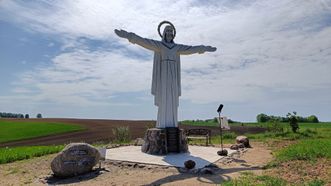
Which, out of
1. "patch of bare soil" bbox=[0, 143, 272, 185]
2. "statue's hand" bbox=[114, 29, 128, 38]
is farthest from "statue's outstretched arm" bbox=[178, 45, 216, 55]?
"patch of bare soil" bbox=[0, 143, 272, 185]

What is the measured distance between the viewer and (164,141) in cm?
1273

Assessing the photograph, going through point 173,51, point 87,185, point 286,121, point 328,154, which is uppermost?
point 173,51

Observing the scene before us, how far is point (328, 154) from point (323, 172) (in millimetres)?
Answer: 2961

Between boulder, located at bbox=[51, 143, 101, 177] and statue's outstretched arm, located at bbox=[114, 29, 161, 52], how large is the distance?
4282mm

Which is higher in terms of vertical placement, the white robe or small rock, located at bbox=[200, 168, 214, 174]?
the white robe

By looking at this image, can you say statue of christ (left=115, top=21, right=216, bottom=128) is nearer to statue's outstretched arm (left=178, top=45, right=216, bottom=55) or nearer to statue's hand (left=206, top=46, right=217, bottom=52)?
statue's outstretched arm (left=178, top=45, right=216, bottom=55)

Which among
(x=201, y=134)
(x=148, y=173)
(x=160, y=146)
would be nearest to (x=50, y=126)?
(x=201, y=134)

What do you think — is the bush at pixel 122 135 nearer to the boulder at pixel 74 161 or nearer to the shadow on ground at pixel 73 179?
the boulder at pixel 74 161

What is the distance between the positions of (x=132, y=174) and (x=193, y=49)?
6.79 m

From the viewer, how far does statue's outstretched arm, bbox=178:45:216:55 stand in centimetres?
1386

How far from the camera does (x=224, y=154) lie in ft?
40.1

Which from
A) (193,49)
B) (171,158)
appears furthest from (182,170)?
(193,49)

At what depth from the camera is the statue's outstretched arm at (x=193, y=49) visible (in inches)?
546

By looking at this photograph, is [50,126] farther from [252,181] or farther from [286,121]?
[252,181]
